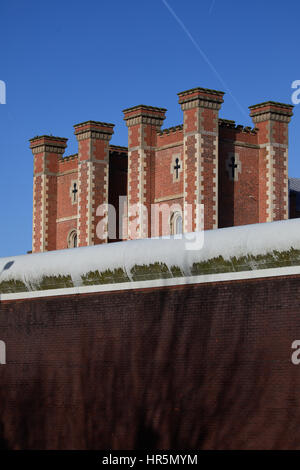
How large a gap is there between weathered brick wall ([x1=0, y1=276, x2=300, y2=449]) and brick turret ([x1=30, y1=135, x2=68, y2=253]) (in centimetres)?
2740

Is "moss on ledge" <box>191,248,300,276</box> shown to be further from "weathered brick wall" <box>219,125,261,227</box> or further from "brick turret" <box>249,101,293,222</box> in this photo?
"brick turret" <box>249,101,293,222</box>

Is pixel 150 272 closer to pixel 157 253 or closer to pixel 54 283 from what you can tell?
pixel 157 253

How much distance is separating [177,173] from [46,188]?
34.6 ft

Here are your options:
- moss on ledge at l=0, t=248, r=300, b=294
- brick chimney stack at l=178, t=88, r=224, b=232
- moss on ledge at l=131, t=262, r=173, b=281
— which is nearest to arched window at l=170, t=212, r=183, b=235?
brick chimney stack at l=178, t=88, r=224, b=232

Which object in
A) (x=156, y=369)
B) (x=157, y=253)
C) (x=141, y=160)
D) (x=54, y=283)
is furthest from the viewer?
(x=141, y=160)

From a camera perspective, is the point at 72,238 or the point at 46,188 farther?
the point at 46,188

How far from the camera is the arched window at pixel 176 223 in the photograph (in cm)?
4381

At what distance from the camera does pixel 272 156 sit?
147ft

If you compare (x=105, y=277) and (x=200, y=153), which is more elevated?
(x=200, y=153)

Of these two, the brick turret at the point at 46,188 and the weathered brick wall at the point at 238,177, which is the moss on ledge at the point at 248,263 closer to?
the weathered brick wall at the point at 238,177

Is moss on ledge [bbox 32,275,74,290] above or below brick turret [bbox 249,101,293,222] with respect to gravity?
below

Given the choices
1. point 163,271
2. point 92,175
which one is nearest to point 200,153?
point 92,175

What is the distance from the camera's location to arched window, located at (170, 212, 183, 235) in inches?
1725
